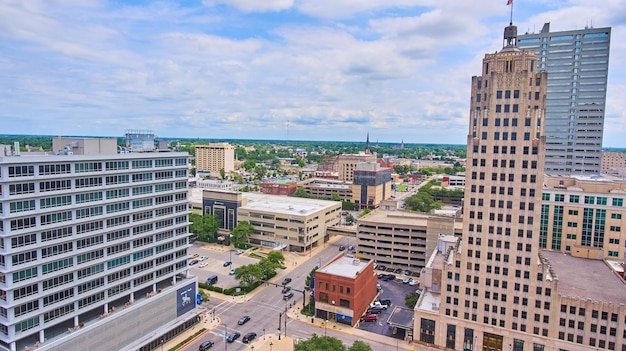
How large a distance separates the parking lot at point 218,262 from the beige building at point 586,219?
87.8 m

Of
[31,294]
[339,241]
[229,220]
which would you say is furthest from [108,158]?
[339,241]

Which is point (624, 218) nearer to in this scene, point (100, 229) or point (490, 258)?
point (490, 258)

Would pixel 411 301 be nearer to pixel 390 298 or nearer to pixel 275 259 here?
pixel 390 298

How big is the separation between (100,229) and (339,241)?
10432 cm

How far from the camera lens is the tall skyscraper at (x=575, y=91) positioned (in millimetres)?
174125

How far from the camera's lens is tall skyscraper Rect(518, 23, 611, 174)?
174125mm

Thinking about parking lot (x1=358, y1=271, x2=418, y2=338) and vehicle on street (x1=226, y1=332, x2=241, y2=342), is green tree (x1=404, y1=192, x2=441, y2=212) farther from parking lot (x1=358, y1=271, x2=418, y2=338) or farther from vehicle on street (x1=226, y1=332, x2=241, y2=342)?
vehicle on street (x1=226, y1=332, x2=241, y2=342)

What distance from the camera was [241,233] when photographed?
140125 mm

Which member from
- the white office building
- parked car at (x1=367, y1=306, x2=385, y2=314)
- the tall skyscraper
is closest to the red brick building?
parked car at (x1=367, y1=306, x2=385, y2=314)

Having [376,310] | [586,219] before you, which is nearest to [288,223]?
[376,310]

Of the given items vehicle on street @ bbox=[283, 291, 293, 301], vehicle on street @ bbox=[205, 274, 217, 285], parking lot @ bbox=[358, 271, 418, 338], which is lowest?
parking lot @ bbox=[358, 271, 418, 338]

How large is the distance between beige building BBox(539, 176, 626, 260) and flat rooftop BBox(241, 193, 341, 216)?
75.8 meters

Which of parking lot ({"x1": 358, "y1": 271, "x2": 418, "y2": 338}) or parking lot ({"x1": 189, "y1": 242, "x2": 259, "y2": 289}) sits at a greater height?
parking lot ({"x1": 189, "y1": 242, "x2": 259, "y2": 289})

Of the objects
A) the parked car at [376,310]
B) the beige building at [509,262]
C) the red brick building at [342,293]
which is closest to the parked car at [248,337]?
the red brick building at [342,293]
